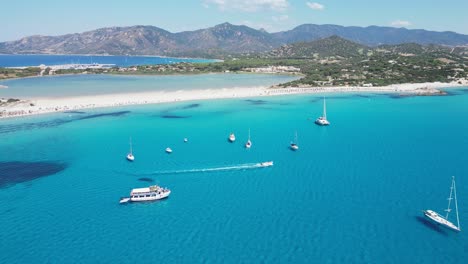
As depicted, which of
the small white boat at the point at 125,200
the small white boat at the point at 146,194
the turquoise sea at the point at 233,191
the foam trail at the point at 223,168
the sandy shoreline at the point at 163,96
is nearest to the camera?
the turquoise sea at the point at 233,191

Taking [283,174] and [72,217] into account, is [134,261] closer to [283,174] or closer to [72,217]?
[72,217]

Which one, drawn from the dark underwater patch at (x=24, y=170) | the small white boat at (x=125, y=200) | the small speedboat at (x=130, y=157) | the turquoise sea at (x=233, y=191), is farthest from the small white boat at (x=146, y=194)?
the dark underwater patch at (x=24, y=170)

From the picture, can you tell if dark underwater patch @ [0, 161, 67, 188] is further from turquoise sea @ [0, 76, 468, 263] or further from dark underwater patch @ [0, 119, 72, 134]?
dark underwater patch @ [0, 119, 72, 134]

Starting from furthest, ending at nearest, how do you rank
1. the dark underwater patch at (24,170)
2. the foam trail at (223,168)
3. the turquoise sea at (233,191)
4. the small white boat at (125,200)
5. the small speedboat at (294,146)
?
1. the small speedboat at (294,146)
2. the foam trail at (223,168)
3. the dark underwater patch at (24,170)
4. the small white boat at (125,200)
5. the turquoise sea at (233,191)

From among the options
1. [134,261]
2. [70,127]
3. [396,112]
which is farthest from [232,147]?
Result: [396,112]

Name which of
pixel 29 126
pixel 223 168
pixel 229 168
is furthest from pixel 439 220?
pixel 29 126

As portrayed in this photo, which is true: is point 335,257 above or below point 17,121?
below

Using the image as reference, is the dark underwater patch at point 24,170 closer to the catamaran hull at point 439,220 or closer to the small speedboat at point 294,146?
the small speedboat at point 294,146
